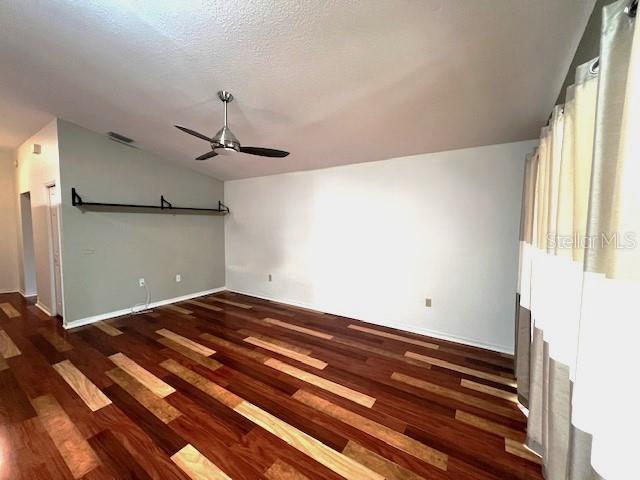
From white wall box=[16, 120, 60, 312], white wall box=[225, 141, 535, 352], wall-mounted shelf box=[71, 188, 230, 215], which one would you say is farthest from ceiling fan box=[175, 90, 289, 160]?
white wall box=[16, 120, 60, 312]

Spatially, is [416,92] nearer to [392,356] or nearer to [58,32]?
[392,356]

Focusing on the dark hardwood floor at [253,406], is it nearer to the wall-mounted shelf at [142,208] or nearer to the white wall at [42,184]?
the white wall at [42,184]

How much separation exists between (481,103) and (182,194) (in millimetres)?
4833

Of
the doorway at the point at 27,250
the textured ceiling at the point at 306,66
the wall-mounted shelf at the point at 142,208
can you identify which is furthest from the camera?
the doorway at the point at 27,250

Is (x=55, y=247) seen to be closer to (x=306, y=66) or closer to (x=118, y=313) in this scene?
(x=118, y=313)

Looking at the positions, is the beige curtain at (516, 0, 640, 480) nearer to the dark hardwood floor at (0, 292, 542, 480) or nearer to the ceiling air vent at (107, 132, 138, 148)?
the dark hardwood floor at (0, 292, 542, 480)

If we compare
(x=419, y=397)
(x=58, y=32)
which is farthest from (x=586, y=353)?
(x=58, y=32)

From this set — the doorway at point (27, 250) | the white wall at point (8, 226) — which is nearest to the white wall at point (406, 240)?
the doorway at point (27, 250)

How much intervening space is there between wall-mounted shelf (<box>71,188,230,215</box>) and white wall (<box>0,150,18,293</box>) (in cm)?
304

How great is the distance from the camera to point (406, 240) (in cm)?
350

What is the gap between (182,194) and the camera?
15.8ft

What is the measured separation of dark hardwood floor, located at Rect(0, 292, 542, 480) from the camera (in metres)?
1.58

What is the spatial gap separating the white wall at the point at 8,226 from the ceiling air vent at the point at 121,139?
3149 mm

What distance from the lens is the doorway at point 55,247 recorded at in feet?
12.2
